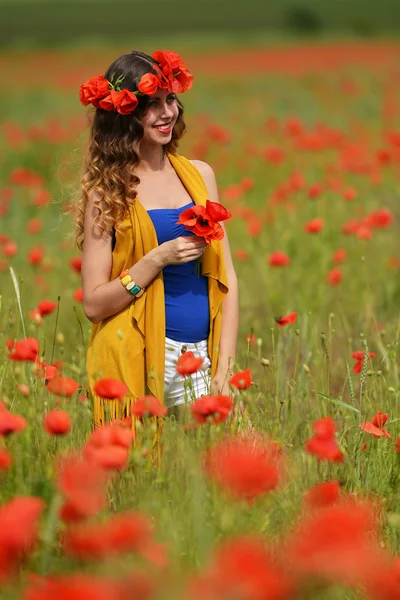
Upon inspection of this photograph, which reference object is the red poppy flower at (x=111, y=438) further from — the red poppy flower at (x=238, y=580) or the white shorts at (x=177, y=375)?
the white shorts at (x=177, y=375)

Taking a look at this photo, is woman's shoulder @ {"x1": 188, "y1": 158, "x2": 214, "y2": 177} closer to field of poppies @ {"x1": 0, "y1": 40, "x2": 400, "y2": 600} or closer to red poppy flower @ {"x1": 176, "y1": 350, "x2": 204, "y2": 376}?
field of poppies @ {"x1": 0, "y1": 40, "x2": 400, "y2": 600}

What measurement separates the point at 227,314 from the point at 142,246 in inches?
13.4

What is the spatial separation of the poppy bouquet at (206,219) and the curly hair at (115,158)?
22 centimetres

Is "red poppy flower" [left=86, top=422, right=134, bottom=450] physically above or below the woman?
below

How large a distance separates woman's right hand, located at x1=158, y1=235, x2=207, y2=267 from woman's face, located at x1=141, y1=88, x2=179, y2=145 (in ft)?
1.02

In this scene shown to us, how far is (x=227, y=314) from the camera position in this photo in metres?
2.72

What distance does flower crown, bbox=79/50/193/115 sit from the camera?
→ 2.48 metres

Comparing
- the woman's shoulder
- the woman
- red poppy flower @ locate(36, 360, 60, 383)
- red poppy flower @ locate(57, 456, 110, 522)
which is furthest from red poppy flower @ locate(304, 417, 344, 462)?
the woman's shoulder

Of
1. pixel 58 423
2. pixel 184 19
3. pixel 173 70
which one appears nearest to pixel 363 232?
pixel 173 70

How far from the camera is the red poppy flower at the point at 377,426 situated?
2.14m

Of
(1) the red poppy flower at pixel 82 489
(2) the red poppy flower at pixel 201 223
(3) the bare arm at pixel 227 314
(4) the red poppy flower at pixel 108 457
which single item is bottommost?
(1) the red poppy flower at pixel 82 489

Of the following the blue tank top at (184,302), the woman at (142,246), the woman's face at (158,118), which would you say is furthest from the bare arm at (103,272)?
the woman's face at (158,118)

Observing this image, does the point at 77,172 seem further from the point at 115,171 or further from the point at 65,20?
the point at 65,20

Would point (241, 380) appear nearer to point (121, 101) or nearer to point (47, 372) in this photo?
point (47, 372)
